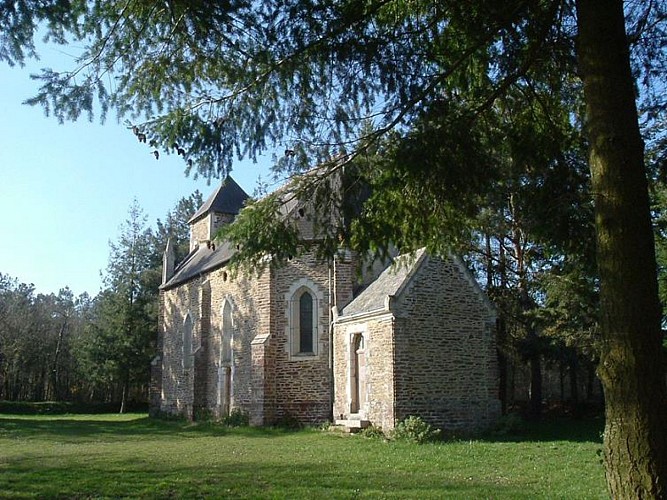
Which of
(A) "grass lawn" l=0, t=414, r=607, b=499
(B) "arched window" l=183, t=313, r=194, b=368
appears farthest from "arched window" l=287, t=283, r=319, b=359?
(B) "arched window" l=183, t=313, r=194, b=368

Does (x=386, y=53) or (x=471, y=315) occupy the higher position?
(x=386, y=53)

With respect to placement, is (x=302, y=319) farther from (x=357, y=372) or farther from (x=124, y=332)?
(x=124, y=332)

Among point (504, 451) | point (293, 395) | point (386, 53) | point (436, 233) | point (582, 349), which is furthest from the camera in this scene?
point (582, 349)

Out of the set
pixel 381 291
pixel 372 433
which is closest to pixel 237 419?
pixel 372 433

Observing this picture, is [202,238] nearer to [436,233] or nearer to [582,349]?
[582,349]

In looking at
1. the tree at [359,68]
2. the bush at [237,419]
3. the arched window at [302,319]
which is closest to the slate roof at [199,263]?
the arched window at [302,319]

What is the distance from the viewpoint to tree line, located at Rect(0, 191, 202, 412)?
144 ft

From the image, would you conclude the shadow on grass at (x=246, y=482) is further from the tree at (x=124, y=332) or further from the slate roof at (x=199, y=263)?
the tree at (x=124, y=332)

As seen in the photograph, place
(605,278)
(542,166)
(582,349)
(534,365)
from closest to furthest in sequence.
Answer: (605,278), (542,166), (582,349), (534,365)

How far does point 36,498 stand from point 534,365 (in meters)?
23.2

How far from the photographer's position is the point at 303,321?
907 inches

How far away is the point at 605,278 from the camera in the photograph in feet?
18.7

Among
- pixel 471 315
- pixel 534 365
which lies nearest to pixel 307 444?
pixel 471 315

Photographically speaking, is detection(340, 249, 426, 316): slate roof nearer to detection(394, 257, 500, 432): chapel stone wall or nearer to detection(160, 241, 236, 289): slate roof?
detection(394, 257, 500, 432): chapel stone wall
